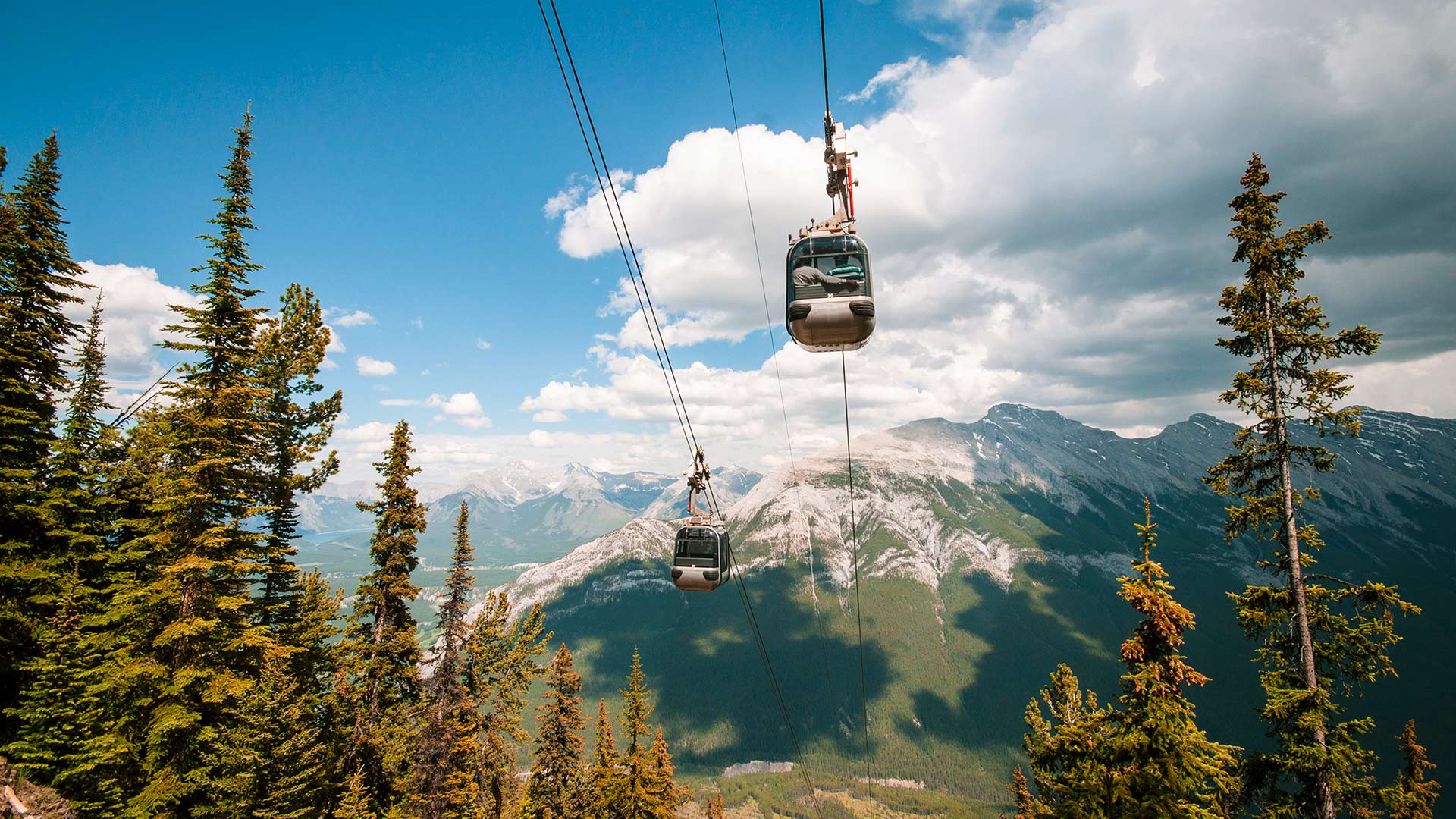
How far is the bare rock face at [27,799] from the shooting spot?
12.6 metres

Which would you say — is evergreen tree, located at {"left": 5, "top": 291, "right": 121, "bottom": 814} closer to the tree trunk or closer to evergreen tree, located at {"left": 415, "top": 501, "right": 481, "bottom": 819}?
evergreen tree, located at {"left": 415, "top": 501, "right": 481, "bottom": 819}

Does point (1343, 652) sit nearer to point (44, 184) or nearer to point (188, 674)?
point (188, 674)

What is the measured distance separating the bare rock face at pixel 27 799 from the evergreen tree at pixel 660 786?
73.3ft

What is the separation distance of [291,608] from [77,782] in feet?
21.0

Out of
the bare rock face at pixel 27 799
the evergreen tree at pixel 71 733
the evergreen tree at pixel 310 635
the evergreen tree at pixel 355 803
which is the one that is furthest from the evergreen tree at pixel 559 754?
the bare rock face at pixel 27 799

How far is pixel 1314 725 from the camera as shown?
1240 cm

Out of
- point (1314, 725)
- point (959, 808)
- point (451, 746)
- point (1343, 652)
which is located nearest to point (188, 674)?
point (451, 746)

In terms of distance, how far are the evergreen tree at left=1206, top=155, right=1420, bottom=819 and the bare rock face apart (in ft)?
95.2

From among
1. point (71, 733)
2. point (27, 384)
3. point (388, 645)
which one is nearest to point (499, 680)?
point (388, 645)

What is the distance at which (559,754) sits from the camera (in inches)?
1261

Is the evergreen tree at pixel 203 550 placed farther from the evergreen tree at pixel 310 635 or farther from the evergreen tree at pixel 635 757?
the evergreen tree at pixel 635 757

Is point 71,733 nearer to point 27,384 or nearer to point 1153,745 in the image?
point 27,384

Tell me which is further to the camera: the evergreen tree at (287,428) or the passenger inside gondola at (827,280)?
the evergreen tree at (287,428)

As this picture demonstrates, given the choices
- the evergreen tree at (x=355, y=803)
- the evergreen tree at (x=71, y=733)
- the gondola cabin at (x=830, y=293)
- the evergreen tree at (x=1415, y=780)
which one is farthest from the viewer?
the evergreen tree at (x=1415, y=780)
